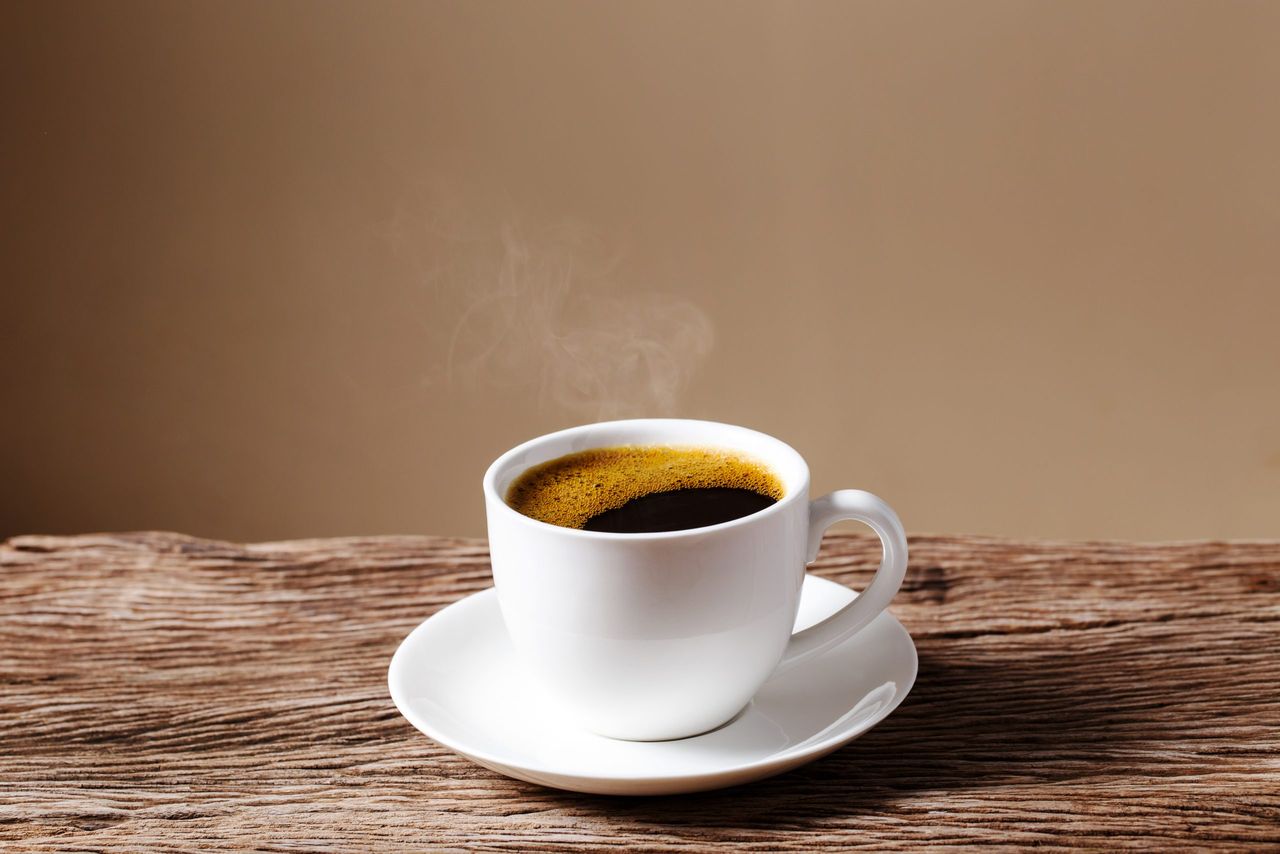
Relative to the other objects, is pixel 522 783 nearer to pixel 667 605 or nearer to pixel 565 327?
pixel 667 605

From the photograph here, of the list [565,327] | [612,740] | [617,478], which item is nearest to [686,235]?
[565,327]

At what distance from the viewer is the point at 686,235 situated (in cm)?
216

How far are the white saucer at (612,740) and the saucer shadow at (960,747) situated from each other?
2cm

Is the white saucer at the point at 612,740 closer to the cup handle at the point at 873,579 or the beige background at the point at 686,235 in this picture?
the cup handle at the point at 873,579

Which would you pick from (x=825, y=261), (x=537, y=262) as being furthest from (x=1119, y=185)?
(x=537, y=262)

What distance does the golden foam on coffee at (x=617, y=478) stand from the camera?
33.4 inches

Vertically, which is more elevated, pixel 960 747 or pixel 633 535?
pixel 633 535

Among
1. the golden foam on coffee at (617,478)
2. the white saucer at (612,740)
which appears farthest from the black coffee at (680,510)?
the white saucer at (612,740)

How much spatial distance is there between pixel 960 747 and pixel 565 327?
1.03 meters

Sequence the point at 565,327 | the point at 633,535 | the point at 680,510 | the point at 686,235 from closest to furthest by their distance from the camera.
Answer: the point at 633,535, the point at 680,510, the point at 565,327, the point at 686,235

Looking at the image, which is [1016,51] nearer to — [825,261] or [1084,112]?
[1084,112]

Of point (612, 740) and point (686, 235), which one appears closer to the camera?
point (612, 740)

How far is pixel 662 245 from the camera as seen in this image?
7.13ft

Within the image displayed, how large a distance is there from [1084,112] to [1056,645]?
1.36 meters
